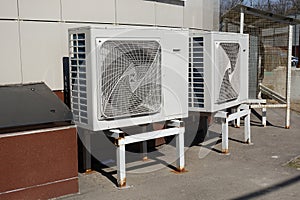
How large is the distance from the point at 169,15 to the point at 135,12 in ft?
3.29

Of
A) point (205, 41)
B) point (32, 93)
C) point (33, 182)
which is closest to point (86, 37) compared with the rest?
point (32, 93)

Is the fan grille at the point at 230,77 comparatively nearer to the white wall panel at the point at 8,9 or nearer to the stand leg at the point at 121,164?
the stand leg at the point at 121,164

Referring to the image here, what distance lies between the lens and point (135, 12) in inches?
266

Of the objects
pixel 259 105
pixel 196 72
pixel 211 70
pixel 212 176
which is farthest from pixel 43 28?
pixel 259 105

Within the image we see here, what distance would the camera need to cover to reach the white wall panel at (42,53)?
5254 mm

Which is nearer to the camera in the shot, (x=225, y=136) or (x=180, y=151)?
(x=180, y=151)

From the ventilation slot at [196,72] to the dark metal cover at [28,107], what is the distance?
7.80 feet

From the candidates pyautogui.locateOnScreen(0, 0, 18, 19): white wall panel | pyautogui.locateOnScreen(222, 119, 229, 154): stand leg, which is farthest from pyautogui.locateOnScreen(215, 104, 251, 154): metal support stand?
pyautogui.locateOnScreen(0, 0, 18, 19): white wall panel

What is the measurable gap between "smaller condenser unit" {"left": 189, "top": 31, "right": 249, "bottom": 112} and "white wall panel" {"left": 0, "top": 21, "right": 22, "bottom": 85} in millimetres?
2721

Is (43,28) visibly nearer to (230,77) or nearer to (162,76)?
(162,76)

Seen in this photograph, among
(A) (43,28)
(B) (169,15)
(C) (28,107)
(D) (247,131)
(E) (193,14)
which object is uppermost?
(E) (193,14)

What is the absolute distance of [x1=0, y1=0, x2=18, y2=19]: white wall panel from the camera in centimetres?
498

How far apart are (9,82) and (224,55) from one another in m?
3.43

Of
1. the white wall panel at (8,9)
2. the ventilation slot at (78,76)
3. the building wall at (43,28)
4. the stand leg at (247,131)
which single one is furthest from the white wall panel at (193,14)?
the white wall panel at (8,9)
